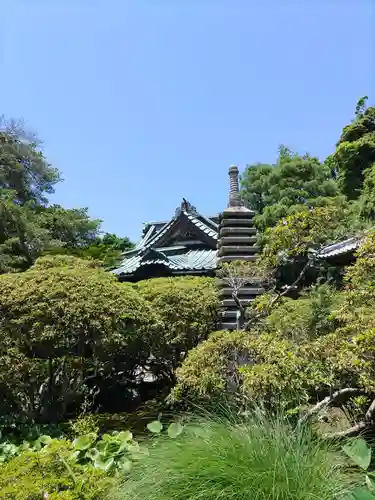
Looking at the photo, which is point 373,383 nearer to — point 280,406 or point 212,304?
point 280,406

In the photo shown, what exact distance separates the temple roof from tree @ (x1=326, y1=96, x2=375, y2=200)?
681 cm

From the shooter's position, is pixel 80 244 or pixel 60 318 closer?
pixel 60 318

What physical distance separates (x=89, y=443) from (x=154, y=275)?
33.0 feet

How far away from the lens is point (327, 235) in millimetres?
6543

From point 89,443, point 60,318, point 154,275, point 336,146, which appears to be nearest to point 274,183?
point 336,146

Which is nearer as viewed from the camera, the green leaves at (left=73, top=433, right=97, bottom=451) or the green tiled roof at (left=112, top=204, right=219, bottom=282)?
the green leaves at (left=73, top=433, right=97, bottom=451)

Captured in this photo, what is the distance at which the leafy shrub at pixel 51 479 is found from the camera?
300cm

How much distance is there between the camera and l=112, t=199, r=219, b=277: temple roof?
1371 cm

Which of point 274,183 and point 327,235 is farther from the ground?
point 274,183

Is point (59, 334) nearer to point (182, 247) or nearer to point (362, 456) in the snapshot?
point (362, 456)

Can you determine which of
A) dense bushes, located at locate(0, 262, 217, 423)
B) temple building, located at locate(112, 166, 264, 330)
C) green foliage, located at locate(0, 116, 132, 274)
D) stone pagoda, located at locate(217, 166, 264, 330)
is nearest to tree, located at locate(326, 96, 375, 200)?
temple building, located at locate(112, 166, 264, 330)

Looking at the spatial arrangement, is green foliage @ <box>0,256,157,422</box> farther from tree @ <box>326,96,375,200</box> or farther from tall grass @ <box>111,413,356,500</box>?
tree @ <box>326,96,375,200</box>

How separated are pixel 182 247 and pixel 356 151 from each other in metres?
8.17

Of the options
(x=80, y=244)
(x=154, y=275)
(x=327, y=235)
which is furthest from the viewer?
(x=80, y=244)
